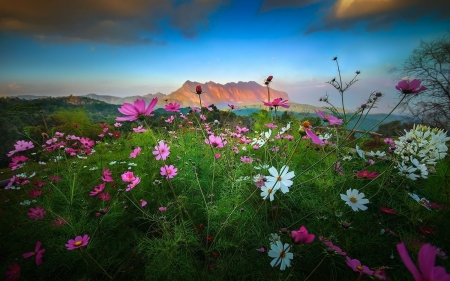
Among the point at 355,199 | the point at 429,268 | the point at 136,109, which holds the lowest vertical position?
the point at 355,199

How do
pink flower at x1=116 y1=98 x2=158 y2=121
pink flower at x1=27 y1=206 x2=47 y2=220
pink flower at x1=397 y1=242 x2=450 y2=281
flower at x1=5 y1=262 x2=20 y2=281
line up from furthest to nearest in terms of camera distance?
pink flower at x1=27 y1=206 x2=47 y2=220, flower at x1=5 y1=262 x2=20 y2=281, pink flower at x1=116 y1=98 x2=158 y2=121, pink flower at x1=397 y1=242 x2=450 y2=281

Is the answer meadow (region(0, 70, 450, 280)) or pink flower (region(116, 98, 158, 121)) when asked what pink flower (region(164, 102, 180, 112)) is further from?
pink flower (region(116, 98, 158, 121))

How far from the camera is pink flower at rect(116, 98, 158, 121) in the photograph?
2.67 ft

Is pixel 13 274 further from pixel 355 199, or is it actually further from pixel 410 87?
pixel 410 87

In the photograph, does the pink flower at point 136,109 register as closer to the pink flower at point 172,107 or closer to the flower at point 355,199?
the pink flower at point 172,107

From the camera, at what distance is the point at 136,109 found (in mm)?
834

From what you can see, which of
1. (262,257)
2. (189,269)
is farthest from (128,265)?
(262,257)

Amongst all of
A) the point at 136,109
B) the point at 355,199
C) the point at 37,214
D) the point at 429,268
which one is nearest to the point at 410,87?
the point at 355,199

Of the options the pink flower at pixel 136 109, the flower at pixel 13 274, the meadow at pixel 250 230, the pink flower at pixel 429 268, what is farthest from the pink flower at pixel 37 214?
the pink flower at pixel 429 268

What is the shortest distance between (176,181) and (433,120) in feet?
35.6

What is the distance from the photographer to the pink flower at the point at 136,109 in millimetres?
812

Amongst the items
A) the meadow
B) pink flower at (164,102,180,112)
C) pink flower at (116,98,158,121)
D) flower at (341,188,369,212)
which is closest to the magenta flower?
the meadow

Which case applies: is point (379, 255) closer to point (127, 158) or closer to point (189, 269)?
point (189, 269)

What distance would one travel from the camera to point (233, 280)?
1.02 metres
